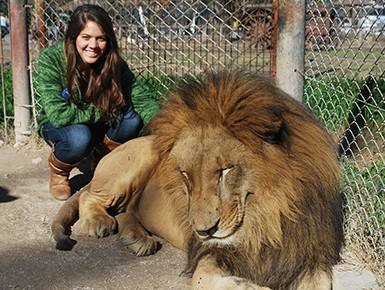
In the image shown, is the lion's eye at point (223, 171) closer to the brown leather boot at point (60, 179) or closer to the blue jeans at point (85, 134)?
the blue jeans at point (85, 134)

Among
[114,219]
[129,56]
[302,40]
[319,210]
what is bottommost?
[114,219]

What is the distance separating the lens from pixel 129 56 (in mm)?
6156

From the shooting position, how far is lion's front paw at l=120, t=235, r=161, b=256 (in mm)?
3746

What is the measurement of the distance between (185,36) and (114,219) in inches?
89.9

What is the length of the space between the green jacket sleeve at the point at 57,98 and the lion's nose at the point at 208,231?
2149 mm

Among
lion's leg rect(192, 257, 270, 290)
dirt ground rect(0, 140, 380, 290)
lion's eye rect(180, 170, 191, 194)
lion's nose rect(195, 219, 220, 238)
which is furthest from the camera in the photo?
dirt ground rect(0, 140, 380, 290)

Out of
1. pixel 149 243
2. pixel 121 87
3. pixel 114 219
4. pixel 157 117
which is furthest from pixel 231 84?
pixel 121 87

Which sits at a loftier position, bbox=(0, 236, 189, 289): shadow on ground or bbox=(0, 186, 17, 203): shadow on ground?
bbox=(0, 236, 189, 289): shadow on ground

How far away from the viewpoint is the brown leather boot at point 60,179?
186 inches

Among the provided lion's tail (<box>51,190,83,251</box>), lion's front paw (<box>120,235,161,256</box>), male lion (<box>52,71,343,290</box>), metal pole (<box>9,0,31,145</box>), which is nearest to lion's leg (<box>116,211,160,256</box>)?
lion's front paw (<box>120,235,161,256</box>)

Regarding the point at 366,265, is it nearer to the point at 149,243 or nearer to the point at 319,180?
the point at 319,180

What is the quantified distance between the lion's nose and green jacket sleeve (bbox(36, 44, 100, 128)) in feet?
7.05

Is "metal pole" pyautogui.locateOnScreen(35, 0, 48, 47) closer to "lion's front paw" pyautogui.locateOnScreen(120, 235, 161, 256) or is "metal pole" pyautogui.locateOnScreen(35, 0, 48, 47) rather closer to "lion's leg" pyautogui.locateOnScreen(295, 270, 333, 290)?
"lion's front paw" pyautogui.locateOnScreen(120, 235, 161, 256)

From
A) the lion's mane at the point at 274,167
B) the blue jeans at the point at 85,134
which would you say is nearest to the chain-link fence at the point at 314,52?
the lion's mane at the point at 274,167
